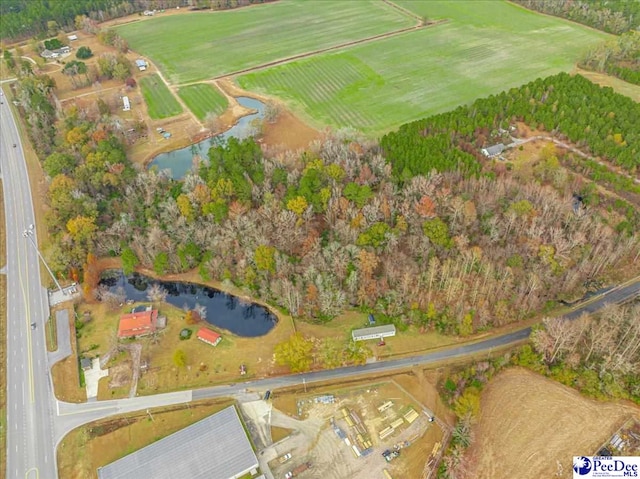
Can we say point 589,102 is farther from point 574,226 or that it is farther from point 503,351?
point 503,351

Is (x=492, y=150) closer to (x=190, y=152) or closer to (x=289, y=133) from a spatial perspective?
(x=289, y=133)

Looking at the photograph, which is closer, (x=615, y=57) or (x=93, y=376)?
(x=93, y=376)

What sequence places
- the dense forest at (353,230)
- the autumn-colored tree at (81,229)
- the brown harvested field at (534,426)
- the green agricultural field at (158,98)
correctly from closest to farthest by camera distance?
the brown harvested field at (534,426)
the dense forest at (353,230)
the autumn-colored tree at (81,229)
the green agricultural field at (158,98)

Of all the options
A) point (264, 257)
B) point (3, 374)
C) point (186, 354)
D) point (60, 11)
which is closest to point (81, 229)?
point (3, 374)

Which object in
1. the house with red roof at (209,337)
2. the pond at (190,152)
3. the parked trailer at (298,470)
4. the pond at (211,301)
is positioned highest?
the pond at (190,152)

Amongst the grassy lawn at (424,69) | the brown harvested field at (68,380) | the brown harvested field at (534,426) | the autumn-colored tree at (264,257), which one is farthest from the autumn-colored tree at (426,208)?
the brown harvested field at (68,380)

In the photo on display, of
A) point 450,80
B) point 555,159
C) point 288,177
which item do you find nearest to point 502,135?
point 555,159

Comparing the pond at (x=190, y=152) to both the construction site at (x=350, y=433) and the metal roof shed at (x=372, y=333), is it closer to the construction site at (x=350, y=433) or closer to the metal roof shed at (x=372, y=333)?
the metal roof shed at (x=372, y=333)

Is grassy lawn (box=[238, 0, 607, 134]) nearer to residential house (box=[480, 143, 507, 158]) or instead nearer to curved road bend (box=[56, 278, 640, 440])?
residential house (box=[480, 143, 507, 158])
